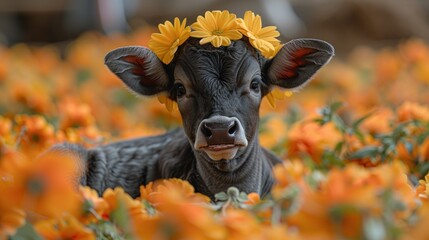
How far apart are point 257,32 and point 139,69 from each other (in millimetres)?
629

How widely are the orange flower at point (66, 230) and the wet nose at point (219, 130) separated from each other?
0.87 meters

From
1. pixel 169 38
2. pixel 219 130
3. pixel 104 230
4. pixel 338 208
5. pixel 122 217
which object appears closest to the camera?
pixel 338 208

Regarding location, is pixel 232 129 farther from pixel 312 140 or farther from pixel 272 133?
pixel 272 133

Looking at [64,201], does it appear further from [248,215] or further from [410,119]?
[410,119]

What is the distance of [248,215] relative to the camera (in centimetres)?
276

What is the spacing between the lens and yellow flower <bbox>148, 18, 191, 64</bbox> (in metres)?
3.99

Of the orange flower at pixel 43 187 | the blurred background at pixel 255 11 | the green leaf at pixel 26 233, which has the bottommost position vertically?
the blurred background at pixel 255 11

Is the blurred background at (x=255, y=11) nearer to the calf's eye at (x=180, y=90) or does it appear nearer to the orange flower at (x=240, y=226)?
the calf's eye at (x=180, y=90)

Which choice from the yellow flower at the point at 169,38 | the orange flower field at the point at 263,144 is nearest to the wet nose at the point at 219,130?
the orange flower field at the point at 263,144

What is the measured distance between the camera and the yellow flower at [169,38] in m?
3.99

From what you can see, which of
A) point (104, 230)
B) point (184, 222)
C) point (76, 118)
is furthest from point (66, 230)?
point (76, 118)

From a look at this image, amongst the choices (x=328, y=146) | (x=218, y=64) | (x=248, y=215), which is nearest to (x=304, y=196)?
(x=248, y=215)

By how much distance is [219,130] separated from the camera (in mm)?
3695

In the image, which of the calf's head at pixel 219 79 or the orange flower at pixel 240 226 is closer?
the orange flower at pixel 240 226
